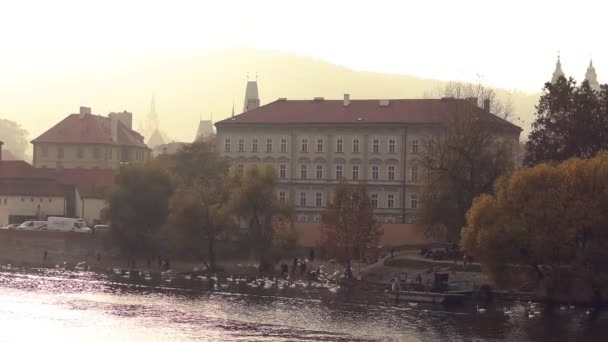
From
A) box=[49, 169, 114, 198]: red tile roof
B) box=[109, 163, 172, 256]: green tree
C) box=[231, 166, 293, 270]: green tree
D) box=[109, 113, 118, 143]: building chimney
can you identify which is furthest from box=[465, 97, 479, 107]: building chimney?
box=[109, 113, 118, 143]: building chimney

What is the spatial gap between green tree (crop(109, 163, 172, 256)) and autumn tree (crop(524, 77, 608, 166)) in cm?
3425

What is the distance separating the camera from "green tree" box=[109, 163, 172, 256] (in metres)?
103

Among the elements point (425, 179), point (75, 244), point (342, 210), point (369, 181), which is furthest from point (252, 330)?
point (369, 181)

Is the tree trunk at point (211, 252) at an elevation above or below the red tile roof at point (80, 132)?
below

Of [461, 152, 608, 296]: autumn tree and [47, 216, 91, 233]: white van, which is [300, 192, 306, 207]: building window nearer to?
[47, 216, 91, 233]: white van

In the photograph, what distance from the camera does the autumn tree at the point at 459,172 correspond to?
90.7 metres

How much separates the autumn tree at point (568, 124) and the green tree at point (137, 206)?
34250 millimetres

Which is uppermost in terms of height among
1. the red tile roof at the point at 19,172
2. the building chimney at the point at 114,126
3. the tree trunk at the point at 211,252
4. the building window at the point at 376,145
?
the building chimney at the point at 114,126

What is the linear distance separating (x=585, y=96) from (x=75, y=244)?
48358 millimetres

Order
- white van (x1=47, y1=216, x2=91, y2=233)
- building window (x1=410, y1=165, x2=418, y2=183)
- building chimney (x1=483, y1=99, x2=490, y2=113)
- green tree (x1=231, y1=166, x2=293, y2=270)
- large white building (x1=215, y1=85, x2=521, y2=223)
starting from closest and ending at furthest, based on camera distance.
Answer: green tree (x1=231, y1=166, x2=293, y2=270), building chimney (x1=483, y1=99, x2=490, y2=113), white van (x1=47, y1=216, x2=91, y2=233), building window (x1=410, y1=165, x2=418, y2=183), large white building (x1=215, y1=85, x2=521, y2=223)

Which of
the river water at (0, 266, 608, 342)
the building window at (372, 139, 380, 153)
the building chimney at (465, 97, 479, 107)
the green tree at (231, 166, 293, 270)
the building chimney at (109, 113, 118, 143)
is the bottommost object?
the river water at (0, 266, 608, 342)

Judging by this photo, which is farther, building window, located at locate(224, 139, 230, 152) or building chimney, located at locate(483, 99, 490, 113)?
building window, located at locate(224, 139, 230, 152)

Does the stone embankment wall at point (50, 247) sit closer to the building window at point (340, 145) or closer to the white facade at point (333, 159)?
the white facade at point (333, 159)

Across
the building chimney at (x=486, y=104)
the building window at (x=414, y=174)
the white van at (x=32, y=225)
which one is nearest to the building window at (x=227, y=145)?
the building window at (x=414, y=174)
